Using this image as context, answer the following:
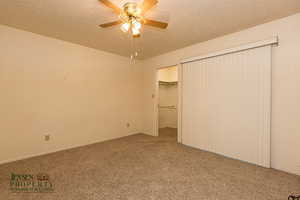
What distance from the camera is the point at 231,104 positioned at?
9.26 feet

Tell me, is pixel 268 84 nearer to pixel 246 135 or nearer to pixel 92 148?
pixel 246 135

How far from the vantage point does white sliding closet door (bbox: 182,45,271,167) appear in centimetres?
246

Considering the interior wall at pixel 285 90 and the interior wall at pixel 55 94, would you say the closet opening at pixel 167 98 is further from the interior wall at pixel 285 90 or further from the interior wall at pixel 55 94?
→ the interior wall at pixel 285 90

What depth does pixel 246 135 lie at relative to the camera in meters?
2.64

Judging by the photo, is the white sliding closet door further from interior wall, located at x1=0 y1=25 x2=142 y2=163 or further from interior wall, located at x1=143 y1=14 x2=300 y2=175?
interior wall, located at x1=0 y1=25 x2=142 y2=163

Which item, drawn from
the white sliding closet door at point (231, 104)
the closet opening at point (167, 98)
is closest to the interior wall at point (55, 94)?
the closet opening at point (167, 98)

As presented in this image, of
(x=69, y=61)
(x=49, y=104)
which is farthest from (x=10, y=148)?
(x=69, y=61)

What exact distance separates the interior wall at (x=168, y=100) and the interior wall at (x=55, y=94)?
1.97 metres

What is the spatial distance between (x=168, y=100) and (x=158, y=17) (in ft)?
13.6

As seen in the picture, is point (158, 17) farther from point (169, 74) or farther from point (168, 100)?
point (168, 100)

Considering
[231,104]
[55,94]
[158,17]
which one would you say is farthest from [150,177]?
[55,94]

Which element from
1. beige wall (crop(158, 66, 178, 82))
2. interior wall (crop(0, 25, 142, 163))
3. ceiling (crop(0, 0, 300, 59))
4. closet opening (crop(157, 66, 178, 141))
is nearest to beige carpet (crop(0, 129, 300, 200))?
interior wall (crop(0, 25, 142, 163))

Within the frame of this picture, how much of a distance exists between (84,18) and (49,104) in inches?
76.0

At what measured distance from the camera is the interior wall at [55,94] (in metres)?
2.62
